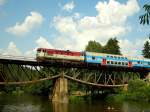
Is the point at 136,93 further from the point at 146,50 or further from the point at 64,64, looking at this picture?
the point at 146,50

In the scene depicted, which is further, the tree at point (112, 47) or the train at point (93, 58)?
the tree at point (112, 47)

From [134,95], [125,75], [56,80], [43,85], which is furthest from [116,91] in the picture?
[43,85]

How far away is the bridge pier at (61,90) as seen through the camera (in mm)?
58109

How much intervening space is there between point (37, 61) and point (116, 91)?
25386 millimetres

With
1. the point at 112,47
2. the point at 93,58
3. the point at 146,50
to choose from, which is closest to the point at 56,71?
the point at 93,58

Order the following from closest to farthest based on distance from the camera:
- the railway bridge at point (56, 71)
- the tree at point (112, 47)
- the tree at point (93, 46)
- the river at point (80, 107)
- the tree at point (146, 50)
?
the river at point (80, 107)
the railway bridge at point (56, 71)
the tree at point (112, 47)
the tree at point (93, 46)
the tree at point (146, 50)

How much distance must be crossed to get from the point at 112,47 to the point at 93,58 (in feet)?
93.0

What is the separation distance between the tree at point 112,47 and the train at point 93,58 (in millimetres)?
19146

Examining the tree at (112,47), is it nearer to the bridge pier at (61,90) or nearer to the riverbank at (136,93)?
the riverbank at (136,93)

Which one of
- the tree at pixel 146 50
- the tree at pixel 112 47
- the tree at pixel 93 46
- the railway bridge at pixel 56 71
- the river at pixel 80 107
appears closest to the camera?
the river at pixel 80 107

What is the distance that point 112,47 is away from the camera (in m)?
90.4

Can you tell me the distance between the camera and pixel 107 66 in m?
65.5

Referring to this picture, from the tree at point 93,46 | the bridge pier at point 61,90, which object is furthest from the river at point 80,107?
the tree at point 93,46

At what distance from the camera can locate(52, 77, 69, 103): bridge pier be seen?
191ft
